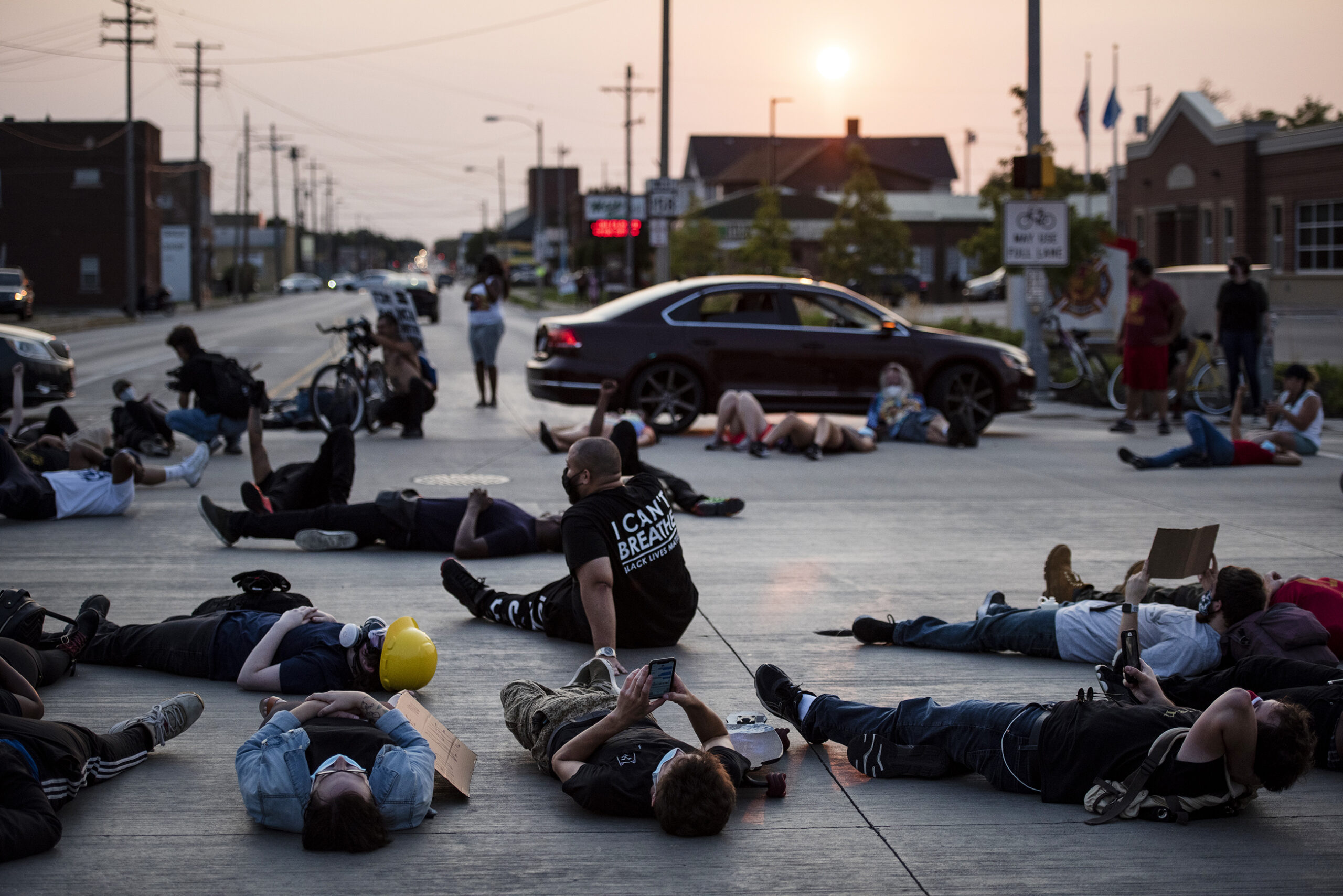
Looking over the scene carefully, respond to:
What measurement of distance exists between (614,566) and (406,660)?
1061 millimetres

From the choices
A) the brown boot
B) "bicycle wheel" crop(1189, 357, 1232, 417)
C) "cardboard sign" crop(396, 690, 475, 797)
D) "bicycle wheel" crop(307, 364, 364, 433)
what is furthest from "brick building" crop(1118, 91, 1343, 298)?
"cardboard sign" crop(396, 690, 475, 797)

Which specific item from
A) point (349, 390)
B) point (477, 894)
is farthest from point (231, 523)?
point (349, 390)

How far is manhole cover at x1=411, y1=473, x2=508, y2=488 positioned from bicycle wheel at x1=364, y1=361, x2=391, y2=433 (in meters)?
Answer: 2.89

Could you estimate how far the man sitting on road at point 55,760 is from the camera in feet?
13.0

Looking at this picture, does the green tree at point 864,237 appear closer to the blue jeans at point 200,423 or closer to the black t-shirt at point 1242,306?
the black t-shirt at point 1242,306

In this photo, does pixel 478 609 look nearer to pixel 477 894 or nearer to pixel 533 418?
pixel 477 894

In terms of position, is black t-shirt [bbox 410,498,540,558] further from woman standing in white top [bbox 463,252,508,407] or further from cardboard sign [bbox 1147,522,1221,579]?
woman standing in white top [bbox 463,252,508,407]

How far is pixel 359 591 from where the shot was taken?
7.59m

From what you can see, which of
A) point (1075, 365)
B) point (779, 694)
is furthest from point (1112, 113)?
point (779, 694)

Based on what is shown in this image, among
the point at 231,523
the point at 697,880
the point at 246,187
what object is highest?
the point at 246,187

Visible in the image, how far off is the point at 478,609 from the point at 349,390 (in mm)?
8748

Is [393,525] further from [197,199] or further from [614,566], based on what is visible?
[197,199]

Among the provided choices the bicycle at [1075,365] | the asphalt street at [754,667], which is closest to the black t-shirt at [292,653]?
the asphalt street at [754,667]

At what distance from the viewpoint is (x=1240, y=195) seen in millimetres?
38000
